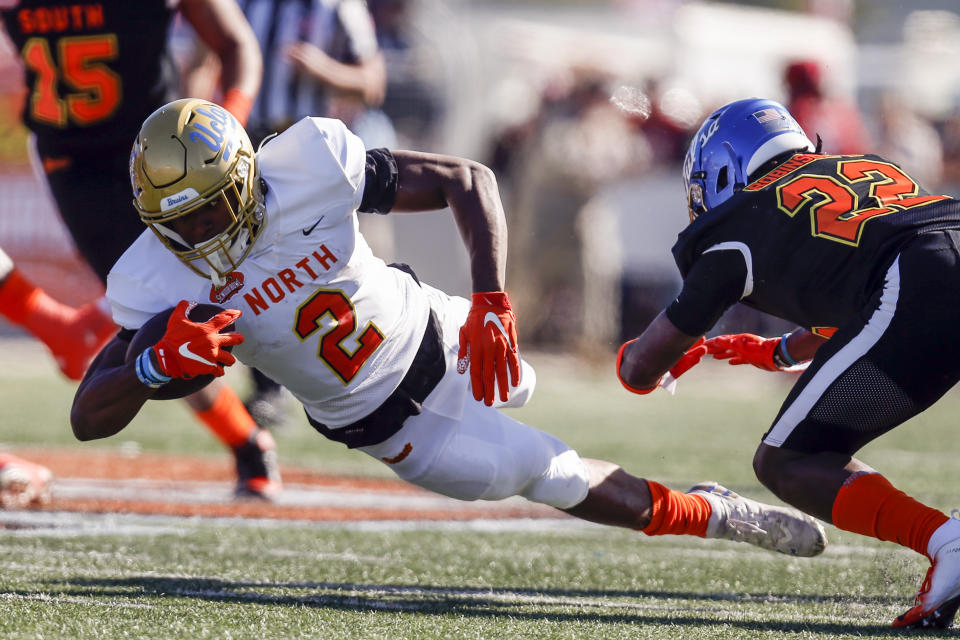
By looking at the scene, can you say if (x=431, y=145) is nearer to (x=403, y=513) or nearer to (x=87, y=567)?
(x=403, y=513)

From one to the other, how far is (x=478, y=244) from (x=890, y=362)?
0.94m

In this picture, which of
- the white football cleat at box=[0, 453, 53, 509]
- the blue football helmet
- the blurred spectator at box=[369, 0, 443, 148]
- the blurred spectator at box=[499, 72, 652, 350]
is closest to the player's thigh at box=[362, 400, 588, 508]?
the blue football helmet

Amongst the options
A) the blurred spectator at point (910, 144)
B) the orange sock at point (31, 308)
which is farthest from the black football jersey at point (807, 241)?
the blurred spectator at point (910, 144)

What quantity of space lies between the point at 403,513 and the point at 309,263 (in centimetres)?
168

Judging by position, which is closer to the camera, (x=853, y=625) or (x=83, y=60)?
(x=853, y=625)

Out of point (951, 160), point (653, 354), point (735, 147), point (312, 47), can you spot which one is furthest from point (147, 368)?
point (951, 160)

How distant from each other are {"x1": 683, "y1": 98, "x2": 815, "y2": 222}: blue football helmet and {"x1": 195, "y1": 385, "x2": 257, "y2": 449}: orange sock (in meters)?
1.78

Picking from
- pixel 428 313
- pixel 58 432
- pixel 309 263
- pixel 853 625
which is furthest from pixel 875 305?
pixel 58 432

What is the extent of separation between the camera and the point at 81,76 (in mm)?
4105

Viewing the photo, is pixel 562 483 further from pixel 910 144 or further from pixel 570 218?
pixel 570 218

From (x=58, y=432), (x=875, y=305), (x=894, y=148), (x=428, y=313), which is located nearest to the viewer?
(x=875, y=305)

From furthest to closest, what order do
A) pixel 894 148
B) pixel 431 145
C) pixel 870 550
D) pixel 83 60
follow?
pixel 431 145, pixel 894 148, pixel 83 60, pixel 870 550

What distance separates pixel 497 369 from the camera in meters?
2.77

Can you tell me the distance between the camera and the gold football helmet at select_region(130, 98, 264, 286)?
2.60 meters
